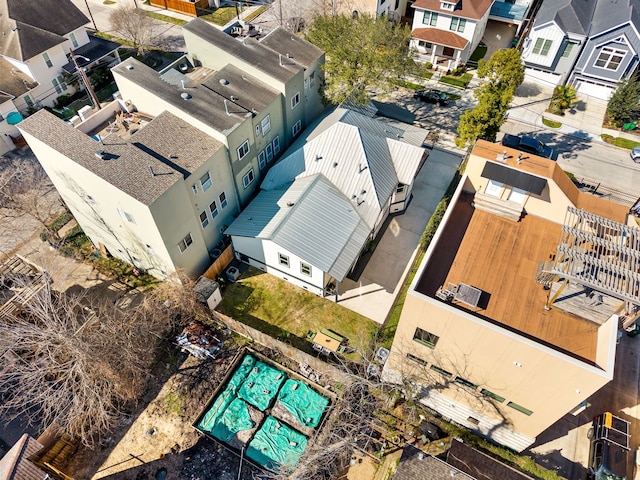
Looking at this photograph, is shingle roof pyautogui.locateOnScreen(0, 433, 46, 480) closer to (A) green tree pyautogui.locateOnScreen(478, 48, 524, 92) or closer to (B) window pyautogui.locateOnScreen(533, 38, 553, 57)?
(A) green tree pyautogui.locateOnScreen(478, 48, 524, 92)

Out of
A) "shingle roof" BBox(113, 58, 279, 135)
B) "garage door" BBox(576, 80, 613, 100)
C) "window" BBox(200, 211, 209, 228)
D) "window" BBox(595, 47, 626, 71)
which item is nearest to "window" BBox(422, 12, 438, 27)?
"garage door" BBox(576, 80, 613, 100)

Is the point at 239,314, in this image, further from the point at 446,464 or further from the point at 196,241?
the point at 446,464

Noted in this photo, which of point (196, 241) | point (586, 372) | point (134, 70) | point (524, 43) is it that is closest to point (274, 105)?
point (134, 70)

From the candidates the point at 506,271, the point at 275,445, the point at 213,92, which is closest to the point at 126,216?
the point at 213,92

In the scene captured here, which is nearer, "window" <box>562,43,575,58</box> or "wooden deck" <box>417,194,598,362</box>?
"wooden deck" <box>417,194,598,362</box>

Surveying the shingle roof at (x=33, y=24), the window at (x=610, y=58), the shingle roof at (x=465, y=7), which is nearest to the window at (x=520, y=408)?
the window at (x=610, y=58)

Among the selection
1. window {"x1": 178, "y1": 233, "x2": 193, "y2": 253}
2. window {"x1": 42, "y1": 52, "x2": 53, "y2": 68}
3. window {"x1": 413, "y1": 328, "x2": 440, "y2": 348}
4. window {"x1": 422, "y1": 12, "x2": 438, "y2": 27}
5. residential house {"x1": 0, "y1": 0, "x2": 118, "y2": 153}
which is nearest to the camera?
window {"x1": 413, "y1": 328, "x2": 440, "y2": 348}

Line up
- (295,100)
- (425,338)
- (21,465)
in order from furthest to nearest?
1. (295,100)
2. (425,338)
3. (21,465)

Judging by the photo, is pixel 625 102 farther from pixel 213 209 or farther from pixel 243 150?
pixel 213 209
